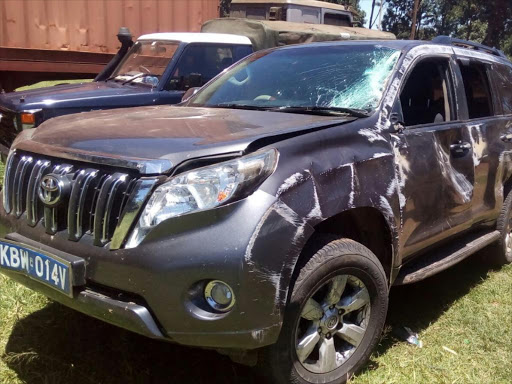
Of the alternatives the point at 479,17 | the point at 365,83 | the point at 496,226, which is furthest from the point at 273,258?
the point at 479,17

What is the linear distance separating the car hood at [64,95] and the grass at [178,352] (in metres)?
2.42

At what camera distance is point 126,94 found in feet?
20.2

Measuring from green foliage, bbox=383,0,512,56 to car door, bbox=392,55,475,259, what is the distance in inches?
1399

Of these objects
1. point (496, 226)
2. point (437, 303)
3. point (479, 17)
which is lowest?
point (437, 303)

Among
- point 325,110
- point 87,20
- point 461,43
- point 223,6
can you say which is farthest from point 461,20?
point 325,110

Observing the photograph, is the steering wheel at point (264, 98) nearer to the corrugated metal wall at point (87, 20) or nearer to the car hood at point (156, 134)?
the car hood at point (156, 134)

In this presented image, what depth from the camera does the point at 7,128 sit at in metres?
5.99

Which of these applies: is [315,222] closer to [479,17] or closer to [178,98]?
[178,98]

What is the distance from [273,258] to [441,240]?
1.66 meters

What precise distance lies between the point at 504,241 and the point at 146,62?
4540mm

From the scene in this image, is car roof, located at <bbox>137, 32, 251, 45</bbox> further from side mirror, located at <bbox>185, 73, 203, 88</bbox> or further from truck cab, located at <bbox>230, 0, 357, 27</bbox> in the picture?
truck cab, located at <bbox>230, 0, 357, 27</bbox>

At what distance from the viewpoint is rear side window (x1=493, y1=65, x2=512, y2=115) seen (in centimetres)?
439

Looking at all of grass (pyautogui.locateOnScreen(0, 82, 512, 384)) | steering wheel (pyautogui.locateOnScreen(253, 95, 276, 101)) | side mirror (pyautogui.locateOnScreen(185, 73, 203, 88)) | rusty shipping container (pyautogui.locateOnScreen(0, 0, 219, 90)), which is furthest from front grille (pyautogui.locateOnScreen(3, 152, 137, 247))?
rusty shipping container (pyautogui.locateOnScreen(0, 0, 219, 90))

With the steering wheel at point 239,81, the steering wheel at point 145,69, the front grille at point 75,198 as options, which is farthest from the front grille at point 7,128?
the front grille at point 75,198
